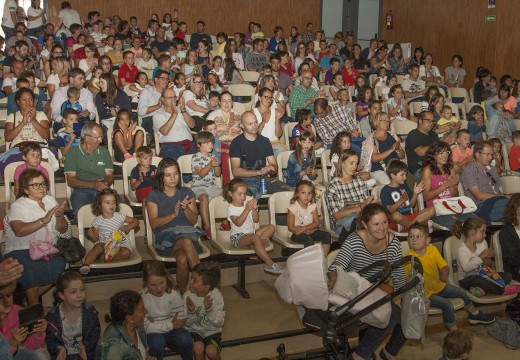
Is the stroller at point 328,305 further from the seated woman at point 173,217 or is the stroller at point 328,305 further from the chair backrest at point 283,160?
the chair backrest at point 283,160

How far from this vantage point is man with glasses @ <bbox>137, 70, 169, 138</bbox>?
8312 millimetres

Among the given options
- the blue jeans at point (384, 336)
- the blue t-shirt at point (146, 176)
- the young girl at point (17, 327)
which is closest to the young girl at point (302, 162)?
the blue t-shirt at point (146, 176)

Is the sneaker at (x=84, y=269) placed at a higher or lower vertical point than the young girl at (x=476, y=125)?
lower

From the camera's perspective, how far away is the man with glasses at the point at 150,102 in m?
8.31

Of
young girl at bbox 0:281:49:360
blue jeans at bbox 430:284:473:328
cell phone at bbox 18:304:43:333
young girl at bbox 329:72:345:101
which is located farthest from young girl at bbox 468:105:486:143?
cell phone at bbox 18:304:43:333

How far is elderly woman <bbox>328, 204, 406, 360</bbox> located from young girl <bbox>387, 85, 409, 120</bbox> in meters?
4.93

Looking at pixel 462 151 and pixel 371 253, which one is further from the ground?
pixel 462 151

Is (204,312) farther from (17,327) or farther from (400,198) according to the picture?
(400,198)

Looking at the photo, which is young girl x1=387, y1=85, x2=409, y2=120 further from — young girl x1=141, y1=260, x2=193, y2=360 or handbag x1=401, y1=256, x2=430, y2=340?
young girl x1=141, y1=260, x2=193, y2=360

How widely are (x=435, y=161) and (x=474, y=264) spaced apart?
4.79 ft

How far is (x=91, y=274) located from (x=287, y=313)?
155cm

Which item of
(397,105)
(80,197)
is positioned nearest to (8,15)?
(397,105)

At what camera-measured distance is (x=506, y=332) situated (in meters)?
5.43

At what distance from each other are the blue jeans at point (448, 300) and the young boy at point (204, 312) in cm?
167
